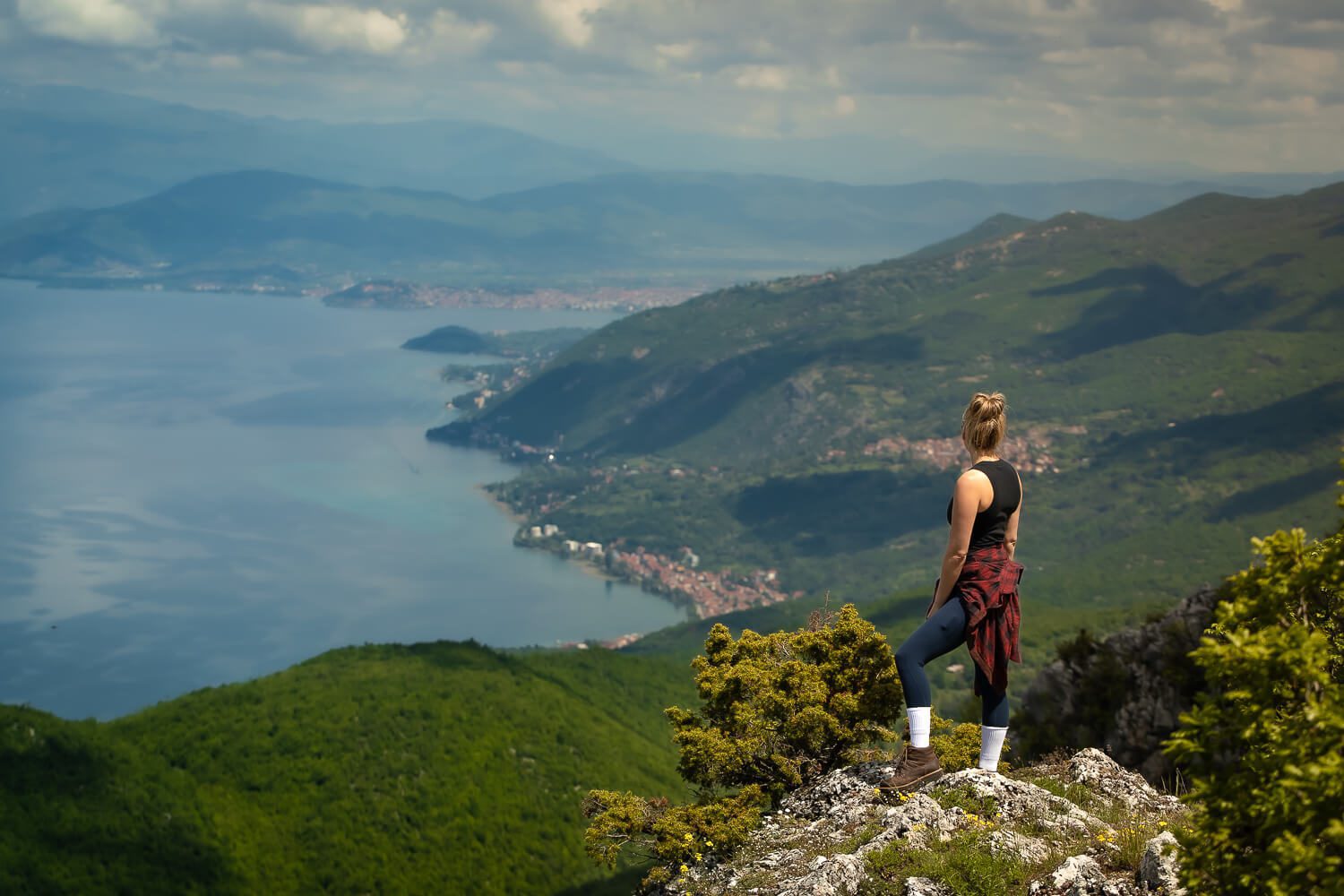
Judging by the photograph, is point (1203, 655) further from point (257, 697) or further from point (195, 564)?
point (195, 564)

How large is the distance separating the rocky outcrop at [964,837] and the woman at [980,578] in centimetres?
85

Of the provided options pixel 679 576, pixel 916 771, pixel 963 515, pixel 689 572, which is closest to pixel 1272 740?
pixel 963 515

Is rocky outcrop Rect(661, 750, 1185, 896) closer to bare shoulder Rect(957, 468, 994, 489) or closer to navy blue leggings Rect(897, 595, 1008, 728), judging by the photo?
navy blue leggings Rect(897, 595, 1008, 728)

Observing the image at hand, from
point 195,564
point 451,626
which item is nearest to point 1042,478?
point 451,626

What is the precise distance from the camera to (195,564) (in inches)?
6467

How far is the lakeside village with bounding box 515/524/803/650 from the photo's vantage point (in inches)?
6895

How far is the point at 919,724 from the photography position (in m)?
10.8

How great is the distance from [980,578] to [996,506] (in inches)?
26.5

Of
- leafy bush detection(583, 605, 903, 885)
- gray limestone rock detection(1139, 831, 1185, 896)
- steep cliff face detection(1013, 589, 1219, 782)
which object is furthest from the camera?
steep cliff face detection(1013, 589, 1219, 782)

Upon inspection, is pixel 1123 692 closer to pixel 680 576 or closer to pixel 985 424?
pixel 985 424

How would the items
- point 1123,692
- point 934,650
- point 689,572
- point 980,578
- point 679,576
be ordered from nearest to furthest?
point 980,578 → point 934,650 → point 1123,692 → point 679,576 → point 689,572

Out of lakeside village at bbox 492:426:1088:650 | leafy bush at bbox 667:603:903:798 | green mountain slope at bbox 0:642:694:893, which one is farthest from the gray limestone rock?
lakeside village at bbox 492:426:1088:650

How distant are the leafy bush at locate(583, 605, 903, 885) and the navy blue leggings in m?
2.76

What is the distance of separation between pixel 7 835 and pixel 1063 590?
113875mm
